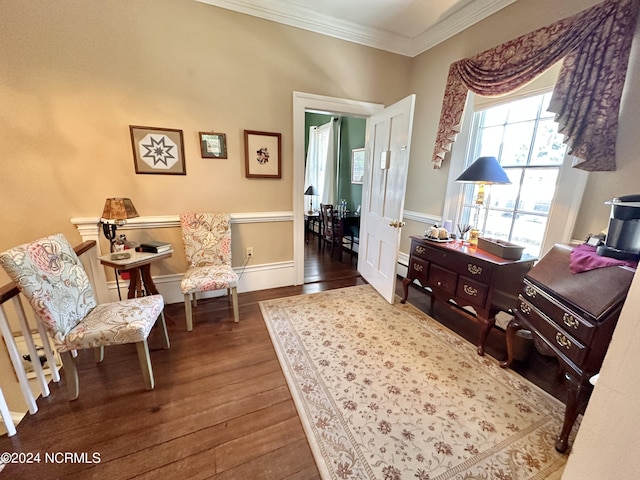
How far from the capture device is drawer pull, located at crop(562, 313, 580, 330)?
3.69 ft

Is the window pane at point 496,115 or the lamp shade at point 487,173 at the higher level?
the window pane at point 496,115

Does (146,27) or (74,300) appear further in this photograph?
(146,27)

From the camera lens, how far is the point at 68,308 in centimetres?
141

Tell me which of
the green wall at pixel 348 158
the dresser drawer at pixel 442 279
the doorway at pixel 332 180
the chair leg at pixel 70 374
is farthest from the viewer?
the green wall at pixel 348 158

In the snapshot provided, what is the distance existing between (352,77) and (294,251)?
206cm

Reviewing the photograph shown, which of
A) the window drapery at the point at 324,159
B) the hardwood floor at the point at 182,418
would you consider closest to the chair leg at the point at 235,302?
the hardwood floor at the point at 182,418

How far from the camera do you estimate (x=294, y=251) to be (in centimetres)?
298

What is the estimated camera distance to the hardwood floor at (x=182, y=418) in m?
1.15

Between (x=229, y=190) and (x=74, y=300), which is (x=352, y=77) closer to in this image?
(x=229, y=190)

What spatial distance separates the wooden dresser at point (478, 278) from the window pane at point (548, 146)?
0.77 m

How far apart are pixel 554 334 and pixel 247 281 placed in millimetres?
2575

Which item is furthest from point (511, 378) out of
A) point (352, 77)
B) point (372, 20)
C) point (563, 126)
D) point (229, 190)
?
point (372, 20)

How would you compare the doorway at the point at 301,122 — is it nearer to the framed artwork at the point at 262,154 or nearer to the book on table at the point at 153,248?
the framed artwork at the point at 262,154

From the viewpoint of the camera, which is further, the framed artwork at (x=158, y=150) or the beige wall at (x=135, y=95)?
the framed artwork at (x=158, y=150)
